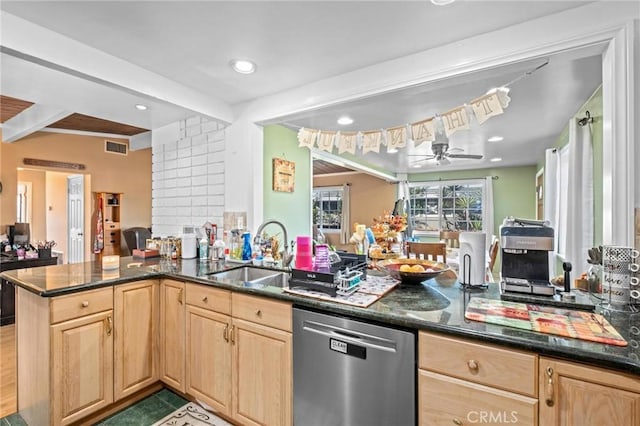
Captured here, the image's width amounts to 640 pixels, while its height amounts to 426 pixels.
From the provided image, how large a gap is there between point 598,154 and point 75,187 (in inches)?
304

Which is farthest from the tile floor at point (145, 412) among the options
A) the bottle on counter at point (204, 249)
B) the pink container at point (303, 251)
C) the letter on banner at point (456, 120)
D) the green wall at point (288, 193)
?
the letter on banner at point (456, 120)

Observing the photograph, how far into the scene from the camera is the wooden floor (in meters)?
2.04

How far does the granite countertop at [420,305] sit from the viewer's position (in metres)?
0.97

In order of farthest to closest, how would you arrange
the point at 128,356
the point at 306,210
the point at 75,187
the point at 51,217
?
the point at 51,217
the point at 75,187
the point at 306,210
the point at 128,356

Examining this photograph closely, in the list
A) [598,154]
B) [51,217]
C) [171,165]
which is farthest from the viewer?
[51,217]

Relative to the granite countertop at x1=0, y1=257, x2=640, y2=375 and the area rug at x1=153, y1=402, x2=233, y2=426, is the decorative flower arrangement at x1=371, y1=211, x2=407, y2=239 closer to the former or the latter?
the granite countertop at x1=0, y1=257, x2=640, y2=375

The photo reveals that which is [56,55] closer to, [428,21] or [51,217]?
[428,21]

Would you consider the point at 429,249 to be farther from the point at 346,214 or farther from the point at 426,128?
the point at 346,214

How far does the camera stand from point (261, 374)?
1.64 m

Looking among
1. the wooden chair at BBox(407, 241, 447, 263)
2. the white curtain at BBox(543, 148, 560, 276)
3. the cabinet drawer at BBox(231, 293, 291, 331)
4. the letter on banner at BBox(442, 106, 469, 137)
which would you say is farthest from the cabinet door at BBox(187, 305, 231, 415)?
the white curtain at BBox(543, 148, 560, 276)

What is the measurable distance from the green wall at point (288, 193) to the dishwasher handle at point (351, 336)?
1.67m

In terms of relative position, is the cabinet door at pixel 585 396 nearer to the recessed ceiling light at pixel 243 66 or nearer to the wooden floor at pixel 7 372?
the recessed ceiling light at pixel 243 66

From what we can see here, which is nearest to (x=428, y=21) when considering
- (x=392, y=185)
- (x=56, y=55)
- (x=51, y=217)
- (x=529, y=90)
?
(x=529, y=90)

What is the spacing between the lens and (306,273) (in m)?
1.63
